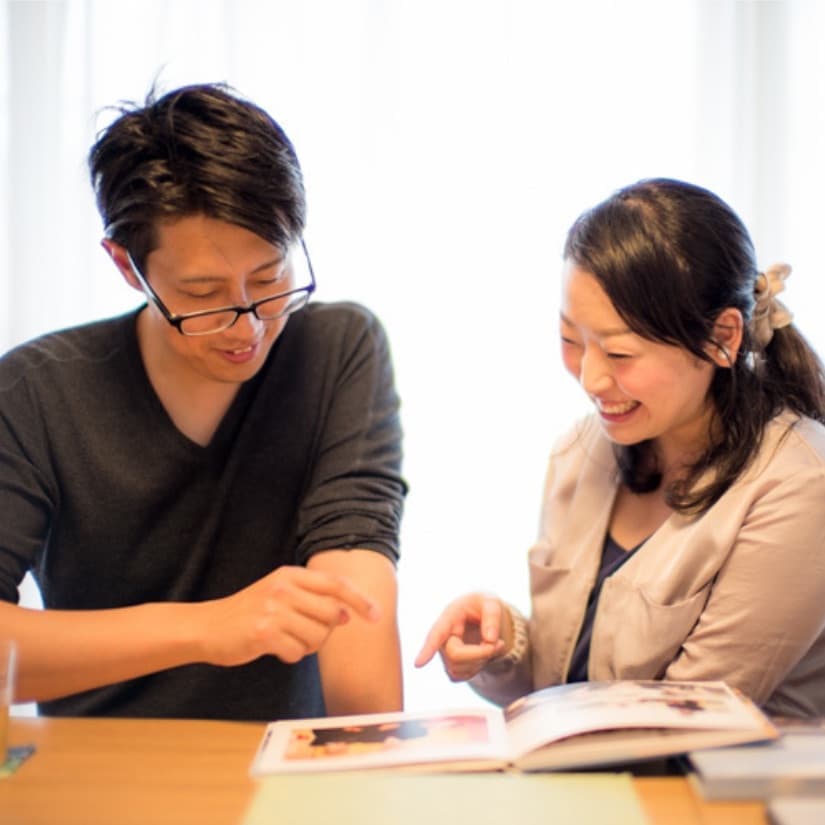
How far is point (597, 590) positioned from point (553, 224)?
0.99m

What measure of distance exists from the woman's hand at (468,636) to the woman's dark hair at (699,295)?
10.9 inches

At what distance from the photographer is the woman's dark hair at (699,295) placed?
4.17 ft

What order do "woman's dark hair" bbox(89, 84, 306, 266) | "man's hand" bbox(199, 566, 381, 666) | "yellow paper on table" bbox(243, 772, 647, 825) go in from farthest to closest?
"woman's dark hair" bbox(89, 84, 306, 266)
"man's hand" bbox(199, 566, 381, 666)
"yellow paper on table" bbox(243, 772, 647, 825)

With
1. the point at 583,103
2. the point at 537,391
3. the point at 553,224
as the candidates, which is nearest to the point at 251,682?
the point at 537,391

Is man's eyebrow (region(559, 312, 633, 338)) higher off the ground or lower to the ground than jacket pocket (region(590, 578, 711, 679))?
higher

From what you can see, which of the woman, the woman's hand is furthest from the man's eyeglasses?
the woman's hand

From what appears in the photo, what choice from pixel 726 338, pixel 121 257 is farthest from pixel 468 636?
pixel 121 257

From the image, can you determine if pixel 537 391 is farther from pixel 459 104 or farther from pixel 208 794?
pixel 208 794

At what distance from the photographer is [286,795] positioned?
94 centimetres

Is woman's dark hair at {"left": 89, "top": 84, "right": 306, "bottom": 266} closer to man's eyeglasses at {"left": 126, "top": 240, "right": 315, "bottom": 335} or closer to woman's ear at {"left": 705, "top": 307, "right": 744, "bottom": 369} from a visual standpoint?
man's eyeglasses at {"left": 126, "top": 240, "right": 315, "bottom": 335}

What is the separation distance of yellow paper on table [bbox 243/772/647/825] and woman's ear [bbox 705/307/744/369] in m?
0.57

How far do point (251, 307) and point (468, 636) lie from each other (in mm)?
532

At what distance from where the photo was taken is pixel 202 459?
141 centimetres

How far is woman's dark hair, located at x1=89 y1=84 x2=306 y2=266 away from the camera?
1.22m
